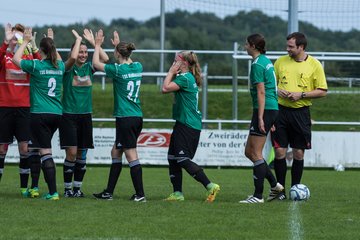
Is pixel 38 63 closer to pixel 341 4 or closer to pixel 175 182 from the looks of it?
pixel 175 182

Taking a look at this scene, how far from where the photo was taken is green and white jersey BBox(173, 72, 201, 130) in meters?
11.9

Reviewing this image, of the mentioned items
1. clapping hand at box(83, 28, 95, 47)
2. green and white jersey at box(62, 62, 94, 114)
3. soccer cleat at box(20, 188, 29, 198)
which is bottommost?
soccer cleat at box(20, 188, 29, 198)

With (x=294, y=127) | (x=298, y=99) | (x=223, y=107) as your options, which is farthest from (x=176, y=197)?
(x=223, y=107)

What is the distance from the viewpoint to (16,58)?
11.7m

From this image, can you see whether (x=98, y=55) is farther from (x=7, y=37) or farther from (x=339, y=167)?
(x=339, y=167)

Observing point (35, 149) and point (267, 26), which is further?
point (267, 26)

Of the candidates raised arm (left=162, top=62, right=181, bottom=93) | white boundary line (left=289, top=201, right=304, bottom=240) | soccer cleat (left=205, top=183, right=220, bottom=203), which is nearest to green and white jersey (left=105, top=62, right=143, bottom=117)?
raised arm (left=162, top=62, right=181, bottom=93)

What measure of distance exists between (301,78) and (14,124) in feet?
13.0

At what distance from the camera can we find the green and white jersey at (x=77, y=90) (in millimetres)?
12336

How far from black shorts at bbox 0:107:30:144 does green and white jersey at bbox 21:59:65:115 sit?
995 mm

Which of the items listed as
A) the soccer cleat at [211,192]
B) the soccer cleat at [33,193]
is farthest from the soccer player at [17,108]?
the soccer cleat at [211,192]

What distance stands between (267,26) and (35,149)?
2779cm

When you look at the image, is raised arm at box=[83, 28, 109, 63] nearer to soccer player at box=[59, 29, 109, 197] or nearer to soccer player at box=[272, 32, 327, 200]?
soccer player at box=[59, 29, 109, 197]

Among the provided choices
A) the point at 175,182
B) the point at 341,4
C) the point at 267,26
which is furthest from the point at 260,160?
the point at 267,26
